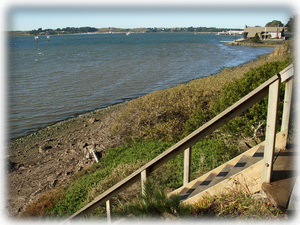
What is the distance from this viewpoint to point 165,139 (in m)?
10.5

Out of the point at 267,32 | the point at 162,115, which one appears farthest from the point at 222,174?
the point at 267,32

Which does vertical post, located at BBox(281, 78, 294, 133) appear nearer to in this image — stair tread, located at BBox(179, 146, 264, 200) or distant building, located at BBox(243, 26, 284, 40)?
stair tread, located at BBox(179, 146, 264, 200)

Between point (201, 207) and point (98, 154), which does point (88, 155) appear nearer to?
point (98, 154)

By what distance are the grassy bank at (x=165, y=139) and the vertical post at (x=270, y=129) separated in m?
2.71

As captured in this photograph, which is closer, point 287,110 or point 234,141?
point 287,110

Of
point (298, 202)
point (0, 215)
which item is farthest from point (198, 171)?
point (0, 215)

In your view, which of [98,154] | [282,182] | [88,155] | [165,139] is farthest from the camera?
[98,154]

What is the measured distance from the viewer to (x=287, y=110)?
11.2 ft

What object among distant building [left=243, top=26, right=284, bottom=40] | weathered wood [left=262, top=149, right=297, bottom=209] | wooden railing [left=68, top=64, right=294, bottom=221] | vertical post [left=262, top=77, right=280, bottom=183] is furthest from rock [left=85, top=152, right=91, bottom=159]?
distant building [left=243, top=26, right=284, bottom=40]

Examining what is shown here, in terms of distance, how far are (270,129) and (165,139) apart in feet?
25.2

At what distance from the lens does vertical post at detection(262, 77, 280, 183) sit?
9.16 ft

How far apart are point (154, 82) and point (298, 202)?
989 inches

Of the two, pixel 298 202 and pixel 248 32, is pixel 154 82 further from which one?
pixel 248 32

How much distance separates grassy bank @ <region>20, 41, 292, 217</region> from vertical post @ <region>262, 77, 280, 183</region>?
2.71 metres
